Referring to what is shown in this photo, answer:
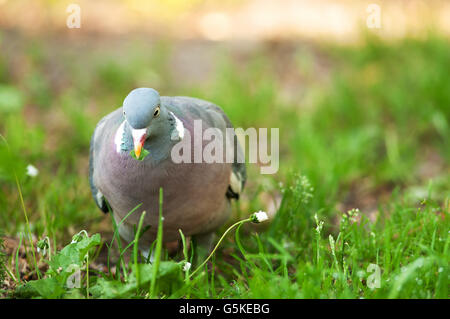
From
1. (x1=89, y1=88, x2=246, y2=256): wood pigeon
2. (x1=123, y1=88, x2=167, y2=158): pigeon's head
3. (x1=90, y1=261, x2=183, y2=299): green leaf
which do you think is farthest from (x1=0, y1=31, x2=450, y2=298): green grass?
(x1=123, y1=88, x2=167, y2=158): pigeon's head

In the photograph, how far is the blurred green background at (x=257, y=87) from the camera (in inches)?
152

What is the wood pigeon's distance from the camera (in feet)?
7.66

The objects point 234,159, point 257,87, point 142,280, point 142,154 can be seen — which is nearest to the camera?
point 142,280

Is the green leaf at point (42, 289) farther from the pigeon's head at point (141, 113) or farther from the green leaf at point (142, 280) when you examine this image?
the pigeon's head at point (141, 113)

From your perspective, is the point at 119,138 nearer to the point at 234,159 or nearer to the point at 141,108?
the point at 141,108

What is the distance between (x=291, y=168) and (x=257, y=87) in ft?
5.56

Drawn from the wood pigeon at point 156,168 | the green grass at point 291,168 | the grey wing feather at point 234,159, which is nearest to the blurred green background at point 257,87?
the green grass at point 291,168

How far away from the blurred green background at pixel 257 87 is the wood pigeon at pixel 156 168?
0.58 m

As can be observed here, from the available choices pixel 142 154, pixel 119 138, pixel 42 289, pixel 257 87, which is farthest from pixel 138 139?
pixel 257 87

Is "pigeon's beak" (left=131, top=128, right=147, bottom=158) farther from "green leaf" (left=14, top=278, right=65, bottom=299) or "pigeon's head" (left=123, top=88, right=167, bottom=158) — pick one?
"green leaf" (left=14, top=278, right=65, bottom=299)

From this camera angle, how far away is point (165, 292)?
2418mm

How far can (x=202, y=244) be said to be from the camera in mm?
3150
